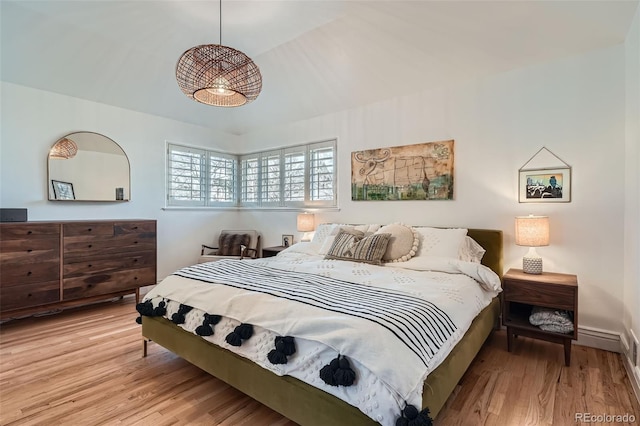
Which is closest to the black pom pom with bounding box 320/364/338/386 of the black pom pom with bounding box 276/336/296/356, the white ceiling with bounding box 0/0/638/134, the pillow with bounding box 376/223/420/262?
the black pom pom with bounding box 276/336/296/356

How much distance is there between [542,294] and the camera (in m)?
2.44

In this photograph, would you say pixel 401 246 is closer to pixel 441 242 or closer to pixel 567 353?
pixel 441 242

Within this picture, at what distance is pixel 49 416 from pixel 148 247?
227cm

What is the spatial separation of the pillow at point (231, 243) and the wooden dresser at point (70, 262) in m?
1.13

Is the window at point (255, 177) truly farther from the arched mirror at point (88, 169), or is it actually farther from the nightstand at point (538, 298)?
the nightstand at point (538, 298)

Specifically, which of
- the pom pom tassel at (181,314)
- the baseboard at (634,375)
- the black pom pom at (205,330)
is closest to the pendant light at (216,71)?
the pom pom tassel at (181,314)

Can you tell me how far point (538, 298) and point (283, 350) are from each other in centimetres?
209

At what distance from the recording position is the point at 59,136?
11.8 feet

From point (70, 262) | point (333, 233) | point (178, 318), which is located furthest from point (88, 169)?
point (333, 233)

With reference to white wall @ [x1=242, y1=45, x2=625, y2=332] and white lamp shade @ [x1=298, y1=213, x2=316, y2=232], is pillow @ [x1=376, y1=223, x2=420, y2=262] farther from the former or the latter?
white lamp shade @ [x1=298, y1=213, x2=316, y2=232]

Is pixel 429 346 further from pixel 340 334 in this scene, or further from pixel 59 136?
pixel 59 136

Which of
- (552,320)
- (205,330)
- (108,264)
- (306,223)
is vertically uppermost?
(306,223)

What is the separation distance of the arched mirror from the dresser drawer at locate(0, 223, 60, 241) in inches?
24.6

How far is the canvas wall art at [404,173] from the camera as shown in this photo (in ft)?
11.2
